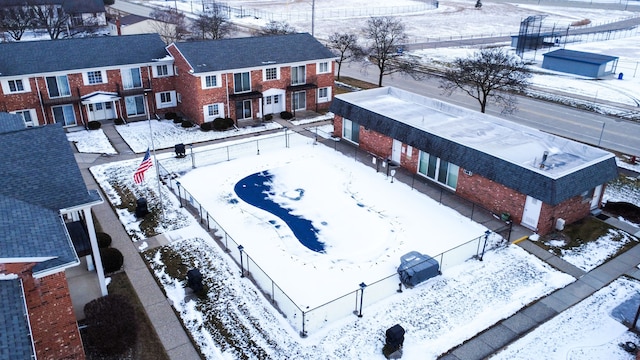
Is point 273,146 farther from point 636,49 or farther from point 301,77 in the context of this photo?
point 636,49

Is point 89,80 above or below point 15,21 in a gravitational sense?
below

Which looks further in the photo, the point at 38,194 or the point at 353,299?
the point at 353,299

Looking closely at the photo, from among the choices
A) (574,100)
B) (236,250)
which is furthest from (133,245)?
(574,100)

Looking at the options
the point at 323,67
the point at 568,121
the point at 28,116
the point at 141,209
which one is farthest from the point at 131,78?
the point at 568,121

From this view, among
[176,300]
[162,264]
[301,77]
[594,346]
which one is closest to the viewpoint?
[594,346]

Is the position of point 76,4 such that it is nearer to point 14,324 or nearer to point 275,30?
point 275,30

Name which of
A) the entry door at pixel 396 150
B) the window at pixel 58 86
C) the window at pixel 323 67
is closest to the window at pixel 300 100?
the window at pixel 323 67
